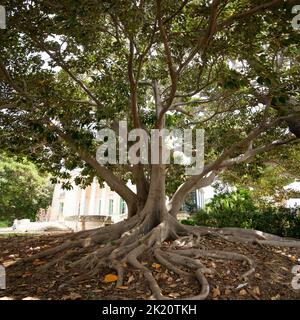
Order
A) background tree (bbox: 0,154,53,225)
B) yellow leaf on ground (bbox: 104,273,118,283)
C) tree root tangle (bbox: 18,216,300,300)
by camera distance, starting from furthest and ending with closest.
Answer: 1. background tree (bbox: 0,154,53,225)
2. tree root tangle (bbox: 18,216,300,300)
3. yellow leaf on ground (bbox: 104,273,118,283)

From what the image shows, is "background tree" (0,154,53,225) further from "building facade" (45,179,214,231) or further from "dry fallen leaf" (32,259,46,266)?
"dry fallen leaf" (32,259,46,266)

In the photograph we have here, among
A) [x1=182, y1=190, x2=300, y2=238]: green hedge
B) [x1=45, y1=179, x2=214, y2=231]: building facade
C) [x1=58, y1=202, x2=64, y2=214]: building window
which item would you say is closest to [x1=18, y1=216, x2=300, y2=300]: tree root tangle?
[x1=182, y1=190, x2=300, y2=238]: green hedge

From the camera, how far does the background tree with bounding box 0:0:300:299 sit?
206 inches

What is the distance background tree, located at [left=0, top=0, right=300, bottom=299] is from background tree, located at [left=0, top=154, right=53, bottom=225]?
15025mm

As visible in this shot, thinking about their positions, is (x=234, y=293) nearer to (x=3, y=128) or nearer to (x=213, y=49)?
(x=213, y=49)

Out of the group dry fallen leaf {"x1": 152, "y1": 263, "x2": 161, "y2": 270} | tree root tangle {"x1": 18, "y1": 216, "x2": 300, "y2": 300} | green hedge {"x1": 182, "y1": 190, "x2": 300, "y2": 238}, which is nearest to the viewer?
tree root tangle {"x1": 18, "y1": 216, "x2": 300, "y2": 300}

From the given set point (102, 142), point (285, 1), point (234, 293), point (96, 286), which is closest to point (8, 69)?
point (102, 142)

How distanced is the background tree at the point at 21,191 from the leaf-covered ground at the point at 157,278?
17645 millimetres

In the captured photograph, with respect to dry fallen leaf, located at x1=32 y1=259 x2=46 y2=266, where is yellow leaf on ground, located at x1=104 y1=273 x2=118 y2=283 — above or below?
below

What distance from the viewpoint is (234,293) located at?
4.53m

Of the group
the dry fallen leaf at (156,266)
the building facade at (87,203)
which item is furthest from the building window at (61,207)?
the dry fallen leaf at (156,266)

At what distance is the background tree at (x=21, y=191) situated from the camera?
2412 centimetres

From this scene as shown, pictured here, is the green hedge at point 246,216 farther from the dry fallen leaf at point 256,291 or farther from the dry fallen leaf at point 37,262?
the dry fallen leaf at point 37,262
